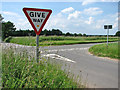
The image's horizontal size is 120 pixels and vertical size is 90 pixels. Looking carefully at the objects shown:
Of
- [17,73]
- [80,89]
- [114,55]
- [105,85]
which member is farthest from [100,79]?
[114,55]

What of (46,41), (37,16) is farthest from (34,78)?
(46,41)

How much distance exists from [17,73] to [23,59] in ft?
2.99

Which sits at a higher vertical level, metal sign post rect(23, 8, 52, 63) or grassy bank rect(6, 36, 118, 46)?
metal sign post rect(23, 8, 52, 63)

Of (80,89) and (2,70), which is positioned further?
(2,70)

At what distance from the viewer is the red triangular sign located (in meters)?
4.46

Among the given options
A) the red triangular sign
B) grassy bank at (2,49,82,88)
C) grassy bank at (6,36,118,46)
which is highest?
the red triangular sign

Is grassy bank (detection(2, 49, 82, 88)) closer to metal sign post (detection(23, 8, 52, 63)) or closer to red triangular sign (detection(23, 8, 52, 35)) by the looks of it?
metal sign post (detection(23, 8, 52, 63))

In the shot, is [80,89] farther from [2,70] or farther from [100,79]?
[2,70]

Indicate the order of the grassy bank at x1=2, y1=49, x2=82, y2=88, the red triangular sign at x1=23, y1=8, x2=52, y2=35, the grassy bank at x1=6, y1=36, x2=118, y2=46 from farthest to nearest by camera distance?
1. the grassy bank at x1=6, y1=36, x2=118, y2=46
2. the red triangular sign at x1=23, y1=8, x2=52, y2=35
3. the grassy bank at x1=2, y1=49, x2=82, y2=88

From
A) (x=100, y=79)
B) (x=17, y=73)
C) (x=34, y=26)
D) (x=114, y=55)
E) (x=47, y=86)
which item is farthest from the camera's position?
(x=114, y=55)

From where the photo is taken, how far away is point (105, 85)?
14.5 ft

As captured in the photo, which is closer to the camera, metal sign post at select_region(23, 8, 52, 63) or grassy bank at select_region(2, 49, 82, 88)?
grassy bank at select_region(2, 49, 82, 88)

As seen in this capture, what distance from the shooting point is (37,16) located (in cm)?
454

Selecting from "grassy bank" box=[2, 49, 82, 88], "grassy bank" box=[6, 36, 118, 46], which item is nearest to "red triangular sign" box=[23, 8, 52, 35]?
"grassy bank" box=[6, 36, 118, 46]
